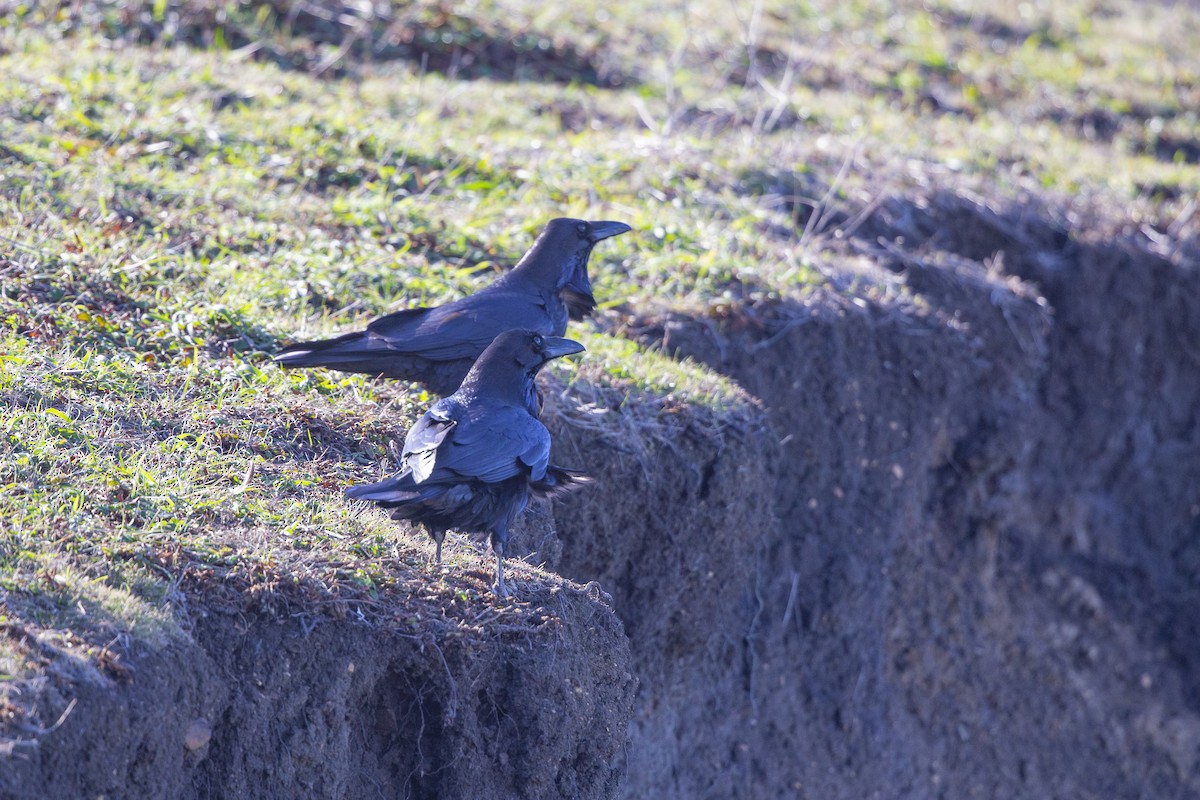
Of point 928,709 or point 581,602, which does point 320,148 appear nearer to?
point 581,602

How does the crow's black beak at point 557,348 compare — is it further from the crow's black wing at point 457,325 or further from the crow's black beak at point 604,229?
the crow's black beak at point 604,229

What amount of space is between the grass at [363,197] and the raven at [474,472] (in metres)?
0.20

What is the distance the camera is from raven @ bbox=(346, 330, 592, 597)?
13.0 ft

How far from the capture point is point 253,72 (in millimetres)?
8742

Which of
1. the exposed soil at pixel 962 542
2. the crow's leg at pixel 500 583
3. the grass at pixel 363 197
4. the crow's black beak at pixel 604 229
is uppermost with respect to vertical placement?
the crow's black beak at pixel 604 229

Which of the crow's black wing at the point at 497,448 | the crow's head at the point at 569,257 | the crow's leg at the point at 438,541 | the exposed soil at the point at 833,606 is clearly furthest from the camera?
the crow's head at the point at 569,257

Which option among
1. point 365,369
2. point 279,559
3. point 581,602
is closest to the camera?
point 279,559

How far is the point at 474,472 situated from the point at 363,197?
3.52 meters

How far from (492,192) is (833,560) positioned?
3.01m

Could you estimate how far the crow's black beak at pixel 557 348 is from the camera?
4.82m

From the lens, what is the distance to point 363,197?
713 cm

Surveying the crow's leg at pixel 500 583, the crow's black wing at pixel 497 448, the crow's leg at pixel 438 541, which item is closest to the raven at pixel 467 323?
the crow's black wing at pixel 497 448

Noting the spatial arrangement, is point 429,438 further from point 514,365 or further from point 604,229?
point 604,229

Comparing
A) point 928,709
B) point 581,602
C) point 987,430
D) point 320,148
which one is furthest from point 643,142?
point 581,602
